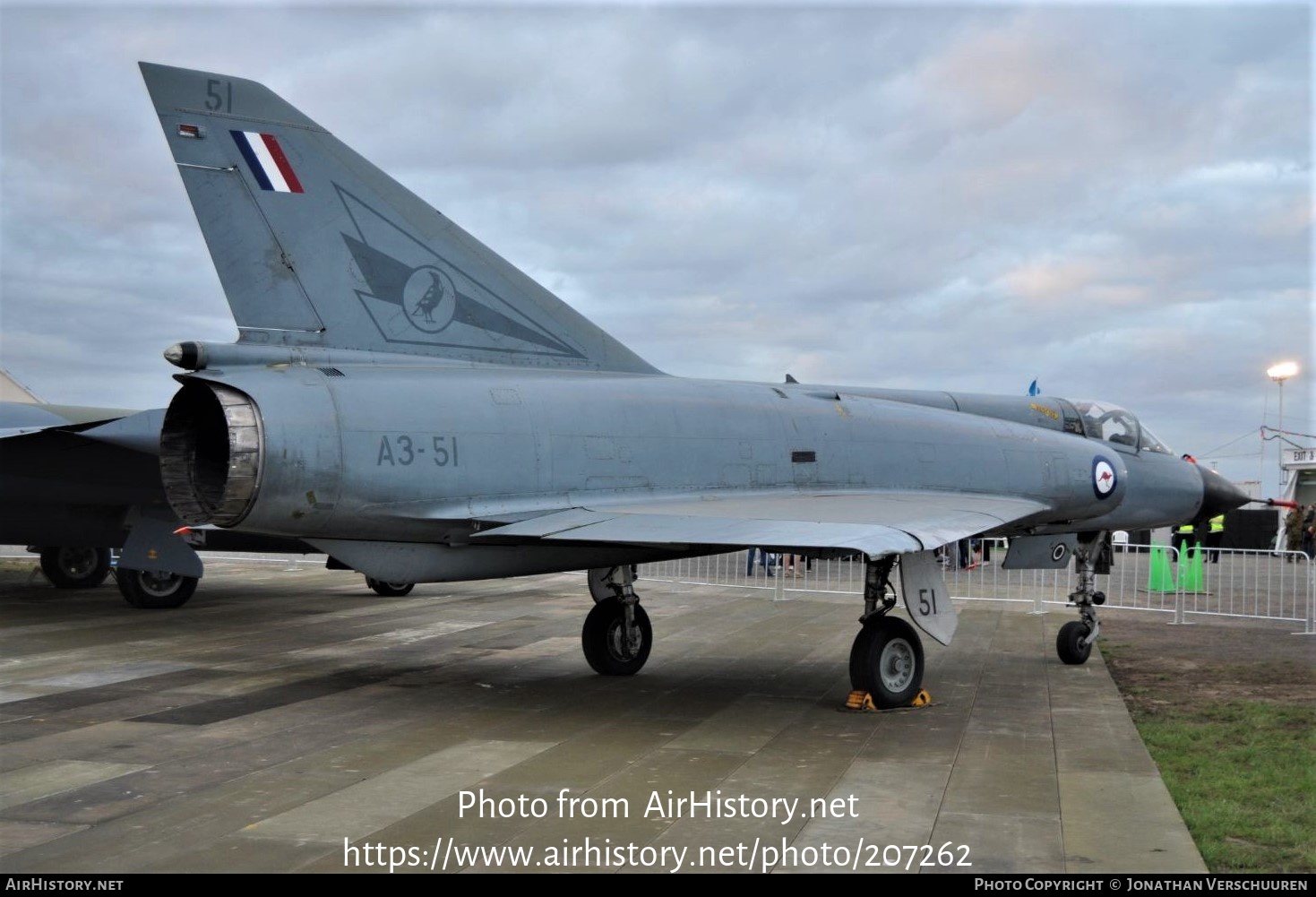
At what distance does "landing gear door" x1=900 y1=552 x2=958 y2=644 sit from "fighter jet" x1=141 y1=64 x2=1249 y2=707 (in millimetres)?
19

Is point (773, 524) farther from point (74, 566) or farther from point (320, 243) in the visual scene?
point (74, 566)

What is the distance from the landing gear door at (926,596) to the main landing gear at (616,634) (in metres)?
2.58

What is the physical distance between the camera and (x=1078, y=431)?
12.8 meters

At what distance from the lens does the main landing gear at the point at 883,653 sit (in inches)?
344

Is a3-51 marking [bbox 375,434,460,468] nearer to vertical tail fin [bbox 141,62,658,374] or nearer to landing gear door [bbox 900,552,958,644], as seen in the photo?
vertical tail fin [bbox 141,62,658,374]

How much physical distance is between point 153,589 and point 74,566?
3965mm

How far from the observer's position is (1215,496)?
42.2 ft

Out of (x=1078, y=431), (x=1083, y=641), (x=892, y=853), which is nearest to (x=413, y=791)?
(x=892, y=853)

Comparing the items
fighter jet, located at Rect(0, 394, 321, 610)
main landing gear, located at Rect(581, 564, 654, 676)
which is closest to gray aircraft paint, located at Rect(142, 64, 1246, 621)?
main landing gear, located at Rect(581, 564, 654, 676)

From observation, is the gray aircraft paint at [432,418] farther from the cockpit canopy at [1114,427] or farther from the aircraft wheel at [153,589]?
the aircraft wheel at [153,589]

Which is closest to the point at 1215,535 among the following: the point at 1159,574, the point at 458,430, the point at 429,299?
the point at 1159,574

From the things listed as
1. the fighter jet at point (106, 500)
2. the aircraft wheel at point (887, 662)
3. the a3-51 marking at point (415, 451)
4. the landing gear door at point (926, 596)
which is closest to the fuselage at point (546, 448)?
the a3-51 marking at point (415, 451)

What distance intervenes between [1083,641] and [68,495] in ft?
40.5
